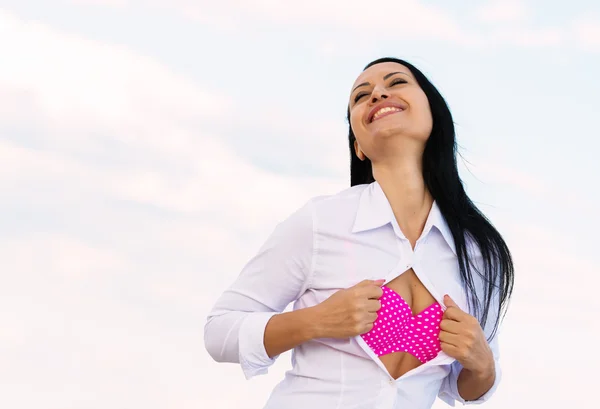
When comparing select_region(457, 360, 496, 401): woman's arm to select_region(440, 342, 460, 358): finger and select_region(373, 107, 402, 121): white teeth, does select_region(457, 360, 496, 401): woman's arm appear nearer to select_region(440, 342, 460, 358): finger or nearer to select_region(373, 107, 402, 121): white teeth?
select_region(440, 342, 460, 358): finger

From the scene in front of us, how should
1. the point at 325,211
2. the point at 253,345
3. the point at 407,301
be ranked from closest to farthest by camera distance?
1. the point at 253,345
2. the point at 407,301
3. the point at 325,211

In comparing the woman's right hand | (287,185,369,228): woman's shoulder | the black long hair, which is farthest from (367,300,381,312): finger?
Result: the black long hair

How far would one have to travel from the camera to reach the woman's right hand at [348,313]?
2846 mm

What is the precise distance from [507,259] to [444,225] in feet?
1.14

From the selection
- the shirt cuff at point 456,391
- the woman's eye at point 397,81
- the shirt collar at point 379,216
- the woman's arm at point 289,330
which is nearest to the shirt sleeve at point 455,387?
the shirt cuff at point 456,391

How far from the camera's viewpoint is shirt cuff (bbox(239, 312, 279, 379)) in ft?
9.76

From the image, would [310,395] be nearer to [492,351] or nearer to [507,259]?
[492,351]

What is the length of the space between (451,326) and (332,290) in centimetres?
47

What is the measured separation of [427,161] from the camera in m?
3.43

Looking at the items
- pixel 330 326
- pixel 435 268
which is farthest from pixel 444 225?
pixel 330 326

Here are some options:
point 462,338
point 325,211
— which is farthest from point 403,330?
point 325,211

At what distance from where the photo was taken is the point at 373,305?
2.88 meters

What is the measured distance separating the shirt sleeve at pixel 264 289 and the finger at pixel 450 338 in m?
0.56

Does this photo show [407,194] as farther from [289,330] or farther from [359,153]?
[289,330]
